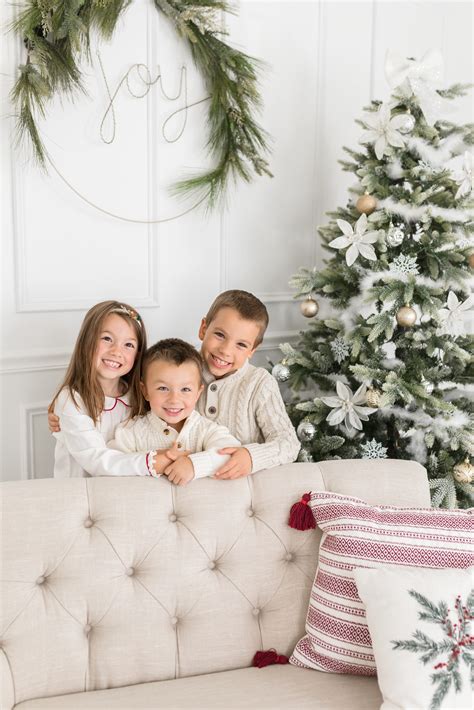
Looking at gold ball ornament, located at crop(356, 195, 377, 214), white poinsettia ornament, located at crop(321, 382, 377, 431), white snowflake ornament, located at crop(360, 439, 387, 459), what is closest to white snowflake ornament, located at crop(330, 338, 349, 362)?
white poinsettia ornament, located at crop(321, 382, 377, 431)

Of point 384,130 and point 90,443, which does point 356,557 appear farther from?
point 384,130

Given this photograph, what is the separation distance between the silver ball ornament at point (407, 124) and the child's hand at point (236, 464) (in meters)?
1.22

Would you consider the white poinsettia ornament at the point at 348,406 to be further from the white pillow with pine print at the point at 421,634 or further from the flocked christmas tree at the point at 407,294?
the white pillow with pine print at the point at 421,634

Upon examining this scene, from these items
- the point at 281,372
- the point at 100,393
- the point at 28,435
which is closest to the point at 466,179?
the point at 281,372

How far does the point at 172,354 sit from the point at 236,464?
36cm

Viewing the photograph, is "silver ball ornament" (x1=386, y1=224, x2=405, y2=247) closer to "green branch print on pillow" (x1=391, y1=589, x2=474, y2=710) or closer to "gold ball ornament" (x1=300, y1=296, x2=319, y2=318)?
"gold ball ornament" (x1=300, y1=296, x2=319, y2=318)

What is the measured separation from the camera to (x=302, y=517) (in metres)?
1.65

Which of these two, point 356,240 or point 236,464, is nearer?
point 236,464

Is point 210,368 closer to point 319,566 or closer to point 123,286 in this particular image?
point 123,286

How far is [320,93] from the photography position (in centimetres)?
278

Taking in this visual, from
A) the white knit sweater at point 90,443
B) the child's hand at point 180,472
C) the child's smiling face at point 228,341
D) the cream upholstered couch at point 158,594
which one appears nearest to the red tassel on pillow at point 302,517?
the cream upholstered couch at point 158,594

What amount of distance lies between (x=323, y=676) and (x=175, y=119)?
1880 mm

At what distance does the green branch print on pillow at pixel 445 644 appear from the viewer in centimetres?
133

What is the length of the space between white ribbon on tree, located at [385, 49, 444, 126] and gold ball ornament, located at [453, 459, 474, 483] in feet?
3.84
